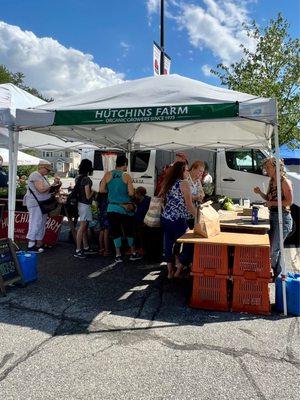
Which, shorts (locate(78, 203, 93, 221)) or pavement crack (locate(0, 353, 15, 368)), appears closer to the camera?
pavement crack (locate(0, 353, 15, 368))

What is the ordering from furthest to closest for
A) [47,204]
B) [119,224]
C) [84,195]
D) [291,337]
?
[47,204], [84,195], [119,224], [291,337]

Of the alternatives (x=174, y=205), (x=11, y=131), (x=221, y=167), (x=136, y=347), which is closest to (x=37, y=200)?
(x=11, y=131)

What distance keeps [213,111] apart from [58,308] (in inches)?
117

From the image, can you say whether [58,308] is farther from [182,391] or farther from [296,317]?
[296,317]

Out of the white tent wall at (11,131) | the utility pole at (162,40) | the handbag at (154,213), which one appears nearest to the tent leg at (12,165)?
the white tent wall at (11,131)

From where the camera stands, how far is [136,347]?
3664 millimetres

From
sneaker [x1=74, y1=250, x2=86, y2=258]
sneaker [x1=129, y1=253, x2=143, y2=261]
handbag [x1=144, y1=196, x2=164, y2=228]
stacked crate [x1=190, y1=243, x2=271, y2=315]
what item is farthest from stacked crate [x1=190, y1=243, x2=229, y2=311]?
sneaker [x1=74, y1=250, x2=86, y2=258]

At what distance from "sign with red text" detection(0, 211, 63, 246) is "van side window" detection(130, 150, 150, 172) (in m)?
4.05

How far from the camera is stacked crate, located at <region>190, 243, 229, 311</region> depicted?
4.57m

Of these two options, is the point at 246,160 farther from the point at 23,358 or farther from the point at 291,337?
the point at 23,358

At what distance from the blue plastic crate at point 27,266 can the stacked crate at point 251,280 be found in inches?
114

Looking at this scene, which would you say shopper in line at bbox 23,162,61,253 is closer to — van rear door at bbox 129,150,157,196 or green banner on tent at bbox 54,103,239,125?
green banner on tent at bbox 54,103,239,125

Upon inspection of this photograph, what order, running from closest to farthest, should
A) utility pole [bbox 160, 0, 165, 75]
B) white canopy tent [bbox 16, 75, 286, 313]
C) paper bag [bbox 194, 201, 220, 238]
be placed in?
white canopy tent [bbox 16, 75, 286, 313]
paper bag [bbox 194, 201, 220, 238]
utility pole [bbox 160, 0, 165, 75]

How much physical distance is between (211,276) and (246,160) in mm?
6916
